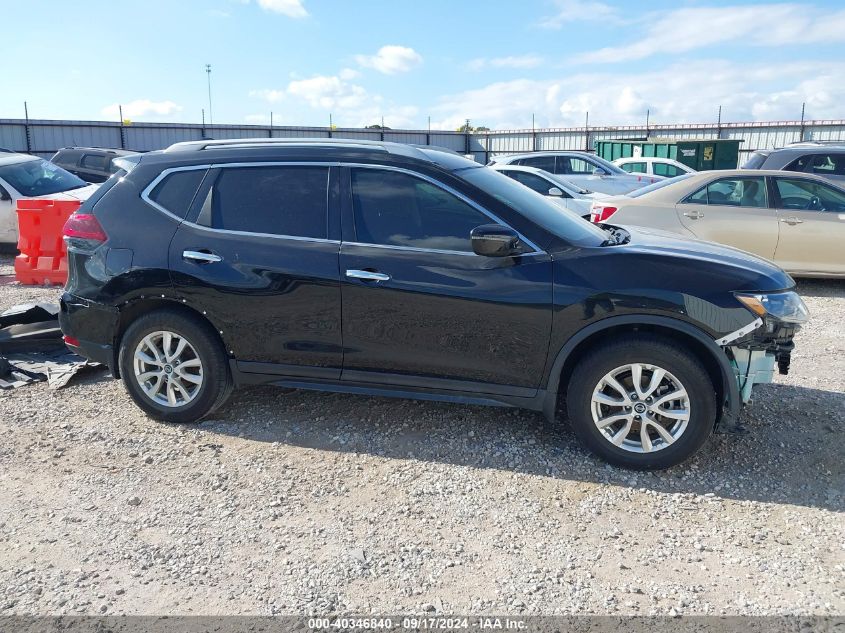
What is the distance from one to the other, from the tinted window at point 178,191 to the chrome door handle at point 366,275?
1239 mm

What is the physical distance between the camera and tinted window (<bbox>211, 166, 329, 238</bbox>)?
4.41 m

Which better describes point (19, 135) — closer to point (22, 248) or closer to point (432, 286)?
point (22, 248)

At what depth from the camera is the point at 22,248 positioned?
948 centimetres

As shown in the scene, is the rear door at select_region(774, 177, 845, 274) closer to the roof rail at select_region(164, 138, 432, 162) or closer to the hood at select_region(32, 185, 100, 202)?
the roof rail at select_region(164, 138, 432, 162)

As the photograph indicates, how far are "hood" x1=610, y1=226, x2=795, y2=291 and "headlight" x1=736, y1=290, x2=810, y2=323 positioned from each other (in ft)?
0.16

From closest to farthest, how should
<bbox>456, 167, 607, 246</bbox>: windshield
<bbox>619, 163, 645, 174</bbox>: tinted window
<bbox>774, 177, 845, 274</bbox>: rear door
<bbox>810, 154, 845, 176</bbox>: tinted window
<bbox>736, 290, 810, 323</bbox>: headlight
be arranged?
<bbox>736, 290, 810, 323</bbox>: headlight < <bbox>456, 167, 607, 246</bbox>: windshield < <bbox>774, 177, 845, 274</bbox>: rear door < <bbox>810, 154, 845, 176</bbox>: tinted window < <bbox>619, 163, 645, 174</bbox>: tinted window

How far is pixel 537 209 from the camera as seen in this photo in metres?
4.41

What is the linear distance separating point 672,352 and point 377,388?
177cm

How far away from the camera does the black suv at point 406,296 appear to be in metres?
3.94

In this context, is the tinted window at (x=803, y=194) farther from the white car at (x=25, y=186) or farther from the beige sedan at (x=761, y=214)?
the white car at (x=25, y=186)

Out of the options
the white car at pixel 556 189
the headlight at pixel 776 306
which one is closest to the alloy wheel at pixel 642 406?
the headlight at pixel 776 306

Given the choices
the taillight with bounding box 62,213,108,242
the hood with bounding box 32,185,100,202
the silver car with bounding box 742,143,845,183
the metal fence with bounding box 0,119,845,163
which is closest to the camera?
the taillight with bounding box 62,213,108,242

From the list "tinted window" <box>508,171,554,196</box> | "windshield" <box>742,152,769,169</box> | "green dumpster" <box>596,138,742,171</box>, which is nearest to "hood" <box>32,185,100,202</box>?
"tinted window" <box>508,171,554,196</box>

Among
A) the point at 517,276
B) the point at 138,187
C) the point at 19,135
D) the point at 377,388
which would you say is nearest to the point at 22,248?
the point at 138,187
